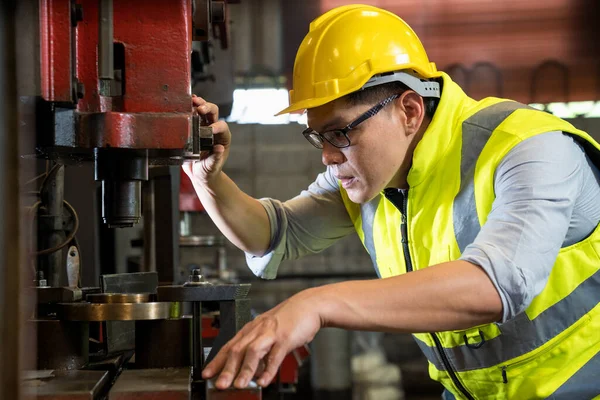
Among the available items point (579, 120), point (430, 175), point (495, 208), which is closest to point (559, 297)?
point (495, 208)

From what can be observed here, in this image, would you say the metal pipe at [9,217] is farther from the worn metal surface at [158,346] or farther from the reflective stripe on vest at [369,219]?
the reflective stripe on vest at [369,219]

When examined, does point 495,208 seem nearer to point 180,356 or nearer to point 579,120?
point 180,356

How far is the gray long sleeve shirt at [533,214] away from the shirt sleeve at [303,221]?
65cm

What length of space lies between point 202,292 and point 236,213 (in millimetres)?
623

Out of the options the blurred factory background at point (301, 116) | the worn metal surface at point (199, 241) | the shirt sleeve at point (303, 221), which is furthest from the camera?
the blurred factory background at point (301, 116)

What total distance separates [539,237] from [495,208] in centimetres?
12

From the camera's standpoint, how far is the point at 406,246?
5.23 feet

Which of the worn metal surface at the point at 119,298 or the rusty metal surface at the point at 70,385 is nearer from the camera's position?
the rusty metal surface at the point at 70,385

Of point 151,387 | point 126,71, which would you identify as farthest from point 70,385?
point 126,71

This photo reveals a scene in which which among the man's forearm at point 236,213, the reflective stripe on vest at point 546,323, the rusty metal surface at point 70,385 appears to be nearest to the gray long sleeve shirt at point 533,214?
the reflective stripe on vest at point 546,323

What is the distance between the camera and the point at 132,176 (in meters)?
1.17

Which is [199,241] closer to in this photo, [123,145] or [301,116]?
[301,116]

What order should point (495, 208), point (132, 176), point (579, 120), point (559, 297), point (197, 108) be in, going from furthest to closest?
point (579, 120)
point (197, 108)
point (559, 297)
point (495, 208)
point (132, 176)

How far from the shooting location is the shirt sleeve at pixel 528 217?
3.67ft
